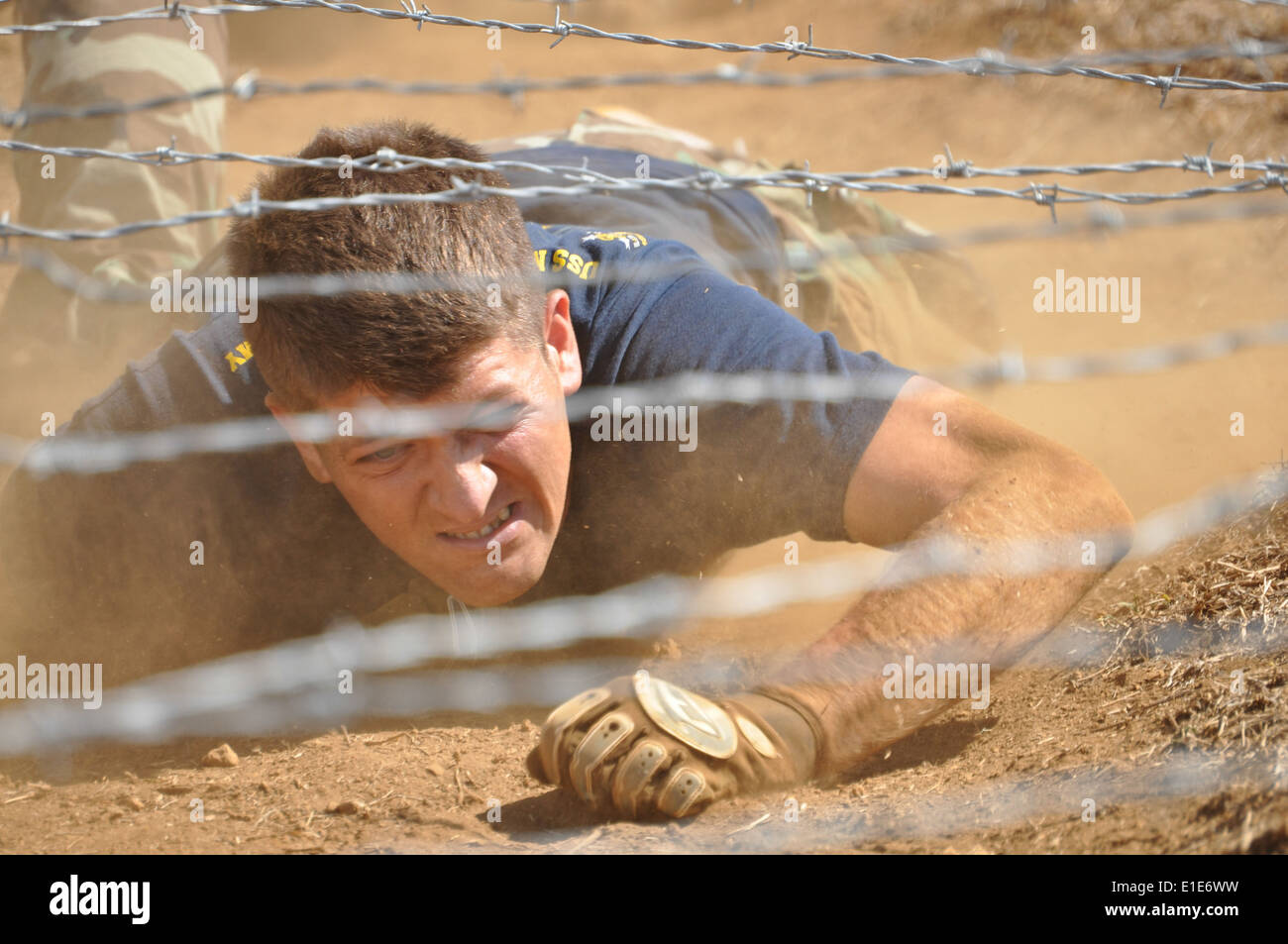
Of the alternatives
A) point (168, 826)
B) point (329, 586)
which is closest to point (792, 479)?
point (329, 586)

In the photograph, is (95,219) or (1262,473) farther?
(95,219)

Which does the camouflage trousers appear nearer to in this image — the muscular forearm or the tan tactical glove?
the muscular forearm

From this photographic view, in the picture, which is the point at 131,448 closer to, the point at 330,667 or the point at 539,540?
Answer: the point at 330,667

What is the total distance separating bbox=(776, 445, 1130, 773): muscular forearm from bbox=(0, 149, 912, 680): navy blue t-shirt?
0.93 ft

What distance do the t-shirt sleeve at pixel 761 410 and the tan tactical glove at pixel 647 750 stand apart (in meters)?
0.60

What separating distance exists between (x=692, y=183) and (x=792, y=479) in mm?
798

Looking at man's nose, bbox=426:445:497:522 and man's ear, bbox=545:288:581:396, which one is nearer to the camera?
man's nose, bbox=426:445:497:522

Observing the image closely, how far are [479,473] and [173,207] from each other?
2652 mm

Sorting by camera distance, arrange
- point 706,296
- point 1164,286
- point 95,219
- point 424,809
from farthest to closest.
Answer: point 1164,286
point 95,219
point 706,296
point 424,809

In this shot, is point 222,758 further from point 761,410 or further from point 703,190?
point 703,190

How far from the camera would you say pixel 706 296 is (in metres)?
2.44

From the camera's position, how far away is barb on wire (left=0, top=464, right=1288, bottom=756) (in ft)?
8.05

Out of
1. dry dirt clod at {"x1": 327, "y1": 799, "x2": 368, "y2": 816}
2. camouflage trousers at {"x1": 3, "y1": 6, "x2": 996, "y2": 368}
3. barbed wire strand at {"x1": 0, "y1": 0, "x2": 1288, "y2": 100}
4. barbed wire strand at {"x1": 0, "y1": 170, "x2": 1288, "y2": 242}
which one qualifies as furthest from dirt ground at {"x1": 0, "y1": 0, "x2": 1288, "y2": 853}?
barbed wire strand at {"x1": 0, "y1": 170, "x2": 1288, "y2": 242}

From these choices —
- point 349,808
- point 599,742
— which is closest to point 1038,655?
point 599,742
